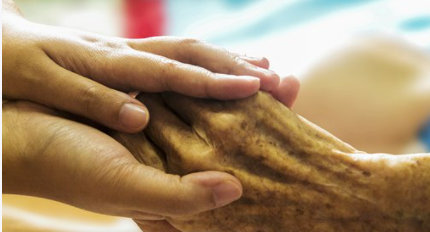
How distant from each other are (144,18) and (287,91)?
2124 mm

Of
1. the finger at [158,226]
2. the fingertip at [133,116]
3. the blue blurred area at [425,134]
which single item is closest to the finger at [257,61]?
the fingertip at [133,116]

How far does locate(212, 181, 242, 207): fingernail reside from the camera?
2.78 feet

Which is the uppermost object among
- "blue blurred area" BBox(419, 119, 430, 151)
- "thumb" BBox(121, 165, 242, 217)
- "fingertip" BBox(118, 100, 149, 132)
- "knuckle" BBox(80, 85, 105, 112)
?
"knuckle" BBox(80, 85, 105, 112)

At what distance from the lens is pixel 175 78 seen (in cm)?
94

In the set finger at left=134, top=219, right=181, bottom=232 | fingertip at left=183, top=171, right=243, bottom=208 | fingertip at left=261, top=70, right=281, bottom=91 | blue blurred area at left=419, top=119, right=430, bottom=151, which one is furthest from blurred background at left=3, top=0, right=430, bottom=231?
fingertip at left=183, top=171, right=243, bottom=208

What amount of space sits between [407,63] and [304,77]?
412 millimetres

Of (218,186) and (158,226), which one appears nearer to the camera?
(218,186)

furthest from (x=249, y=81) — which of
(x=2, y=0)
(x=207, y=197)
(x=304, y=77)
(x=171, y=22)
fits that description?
(x=171, y=22)

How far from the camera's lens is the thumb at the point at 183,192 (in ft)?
2.77

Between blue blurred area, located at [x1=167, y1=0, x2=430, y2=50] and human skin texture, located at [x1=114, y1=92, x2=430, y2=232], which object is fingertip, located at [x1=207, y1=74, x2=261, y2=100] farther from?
blue blurred area, located at [x1=167, y1=0, x2=430, y2=50]

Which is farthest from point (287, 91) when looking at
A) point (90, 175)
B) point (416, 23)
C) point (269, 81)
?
point (416, 23)

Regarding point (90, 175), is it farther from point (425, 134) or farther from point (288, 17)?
point (288, 17)

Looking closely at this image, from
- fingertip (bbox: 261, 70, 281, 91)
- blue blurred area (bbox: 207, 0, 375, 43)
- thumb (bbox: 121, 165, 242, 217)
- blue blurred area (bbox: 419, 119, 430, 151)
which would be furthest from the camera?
blue blurred area (bbox: 207, 0, 375, 43)

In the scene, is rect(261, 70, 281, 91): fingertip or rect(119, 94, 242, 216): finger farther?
rect(261, 70, 281, 91): fingertip
